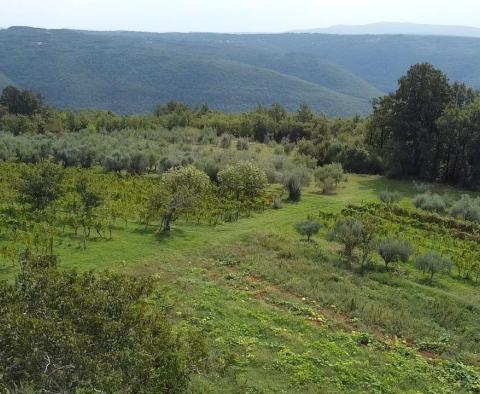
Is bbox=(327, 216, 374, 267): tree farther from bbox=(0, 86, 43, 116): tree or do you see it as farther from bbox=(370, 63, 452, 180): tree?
bbox=(0, 86, 43, 116): tree

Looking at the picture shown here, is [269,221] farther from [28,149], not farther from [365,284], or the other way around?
[28,149]

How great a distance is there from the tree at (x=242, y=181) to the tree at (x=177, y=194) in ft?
20.9

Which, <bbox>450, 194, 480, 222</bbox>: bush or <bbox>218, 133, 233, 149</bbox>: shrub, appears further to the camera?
<bbox>218, 133, 233, 149</bbox>: shrub

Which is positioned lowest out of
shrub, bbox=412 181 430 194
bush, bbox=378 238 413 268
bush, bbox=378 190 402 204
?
shrub, bbox=412 181 430 194

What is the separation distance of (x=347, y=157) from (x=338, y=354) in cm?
3969

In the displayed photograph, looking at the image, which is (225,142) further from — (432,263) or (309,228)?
(432,263)

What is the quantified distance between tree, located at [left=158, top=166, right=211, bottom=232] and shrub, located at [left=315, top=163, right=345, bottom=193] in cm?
1408

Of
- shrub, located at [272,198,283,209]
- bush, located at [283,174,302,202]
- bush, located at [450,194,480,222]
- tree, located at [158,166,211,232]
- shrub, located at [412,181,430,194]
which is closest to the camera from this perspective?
tree, located at [158,166,211,232]

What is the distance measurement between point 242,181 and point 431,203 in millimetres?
13787

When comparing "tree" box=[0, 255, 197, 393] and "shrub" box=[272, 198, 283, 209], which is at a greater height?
"tree" box=[0, 255, 197, 393]

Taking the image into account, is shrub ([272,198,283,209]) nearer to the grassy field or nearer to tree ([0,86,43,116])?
the grassy field

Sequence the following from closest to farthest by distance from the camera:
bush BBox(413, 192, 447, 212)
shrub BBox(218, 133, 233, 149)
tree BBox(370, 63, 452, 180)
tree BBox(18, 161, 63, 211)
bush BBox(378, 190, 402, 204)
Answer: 1. tree BBox(18, 161, 63, 211)
2. bush BBox(413, 192, 447, 212)
3. bush BBox(378, 190, 402, 204)
4. tree BBox(370, 63, 452, 180)
5. shrub BBox(218, 133, 233, 149)

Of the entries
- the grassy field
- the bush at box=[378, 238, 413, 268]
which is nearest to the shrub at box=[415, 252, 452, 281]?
the grassy field

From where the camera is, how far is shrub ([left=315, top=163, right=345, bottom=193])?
4306 centimetres
